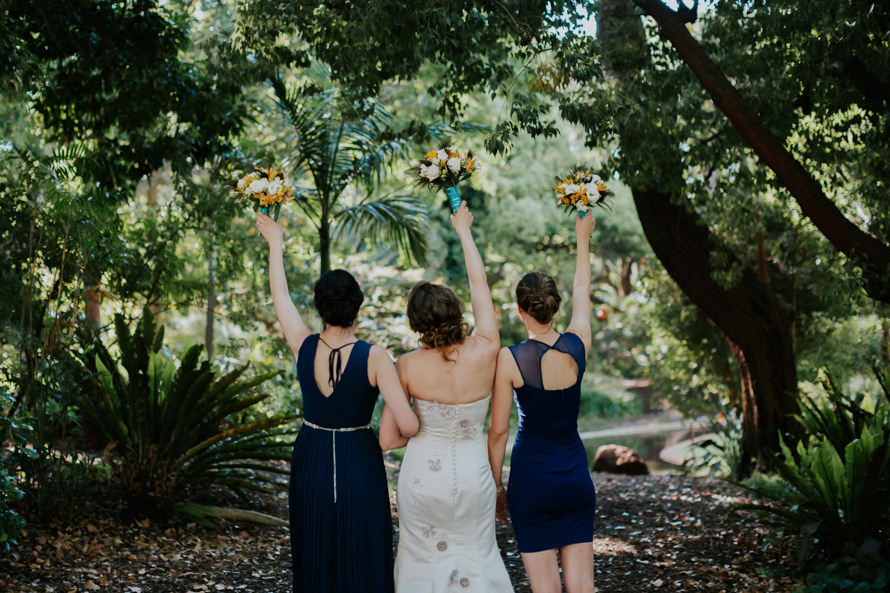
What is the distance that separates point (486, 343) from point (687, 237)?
5.12m

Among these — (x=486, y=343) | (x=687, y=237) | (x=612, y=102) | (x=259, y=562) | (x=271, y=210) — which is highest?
(x=612, y=102)

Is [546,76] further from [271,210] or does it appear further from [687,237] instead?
[271,210]

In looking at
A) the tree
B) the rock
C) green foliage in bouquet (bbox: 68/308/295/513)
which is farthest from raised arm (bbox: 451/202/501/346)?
the rock

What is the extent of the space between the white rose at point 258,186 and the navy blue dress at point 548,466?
1392 millimetres

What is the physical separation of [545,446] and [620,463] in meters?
8.92

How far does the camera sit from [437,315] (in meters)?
3.31

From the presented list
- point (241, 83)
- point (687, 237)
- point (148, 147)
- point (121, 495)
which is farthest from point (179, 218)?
point (687, 237)

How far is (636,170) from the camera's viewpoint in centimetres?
653

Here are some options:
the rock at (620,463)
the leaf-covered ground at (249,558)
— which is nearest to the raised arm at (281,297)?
the leaf-covered ground at (249,558)

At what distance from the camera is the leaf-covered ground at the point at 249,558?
4.95 meters

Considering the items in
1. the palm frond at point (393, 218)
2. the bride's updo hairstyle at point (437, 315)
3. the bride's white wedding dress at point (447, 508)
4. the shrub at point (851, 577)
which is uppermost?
the palm frond at point (393, 218)

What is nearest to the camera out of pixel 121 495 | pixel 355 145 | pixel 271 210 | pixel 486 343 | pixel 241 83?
pixel 486 343

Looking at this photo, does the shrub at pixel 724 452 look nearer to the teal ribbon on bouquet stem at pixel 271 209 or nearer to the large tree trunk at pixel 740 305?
the large tree trunk at pixel 740 305

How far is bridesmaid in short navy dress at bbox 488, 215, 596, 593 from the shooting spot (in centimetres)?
355
